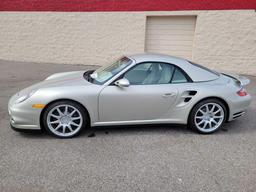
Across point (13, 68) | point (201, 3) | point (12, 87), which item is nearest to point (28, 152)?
point (12, 87)

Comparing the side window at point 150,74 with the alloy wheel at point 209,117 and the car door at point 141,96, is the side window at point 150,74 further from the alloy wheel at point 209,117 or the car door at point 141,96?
the alloy wheel at point 209,117

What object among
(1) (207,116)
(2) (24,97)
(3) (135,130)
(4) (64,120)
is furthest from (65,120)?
(1) (207,116)

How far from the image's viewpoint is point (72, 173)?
2.63 metres

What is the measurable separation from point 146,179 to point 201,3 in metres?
8.02

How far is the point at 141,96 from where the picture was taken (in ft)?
11.4

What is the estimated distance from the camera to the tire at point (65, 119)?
11.0 feet

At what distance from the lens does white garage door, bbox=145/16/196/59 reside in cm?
907

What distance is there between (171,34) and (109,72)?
6231 millimetres

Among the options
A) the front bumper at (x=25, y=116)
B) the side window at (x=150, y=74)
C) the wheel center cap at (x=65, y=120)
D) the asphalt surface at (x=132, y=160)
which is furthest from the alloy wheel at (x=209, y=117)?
the front bumper at (x=25, y=116)

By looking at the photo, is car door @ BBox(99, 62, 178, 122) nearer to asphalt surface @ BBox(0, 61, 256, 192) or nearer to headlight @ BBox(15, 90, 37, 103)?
asphalt surface @ BBox(0, 61, 256, 192)

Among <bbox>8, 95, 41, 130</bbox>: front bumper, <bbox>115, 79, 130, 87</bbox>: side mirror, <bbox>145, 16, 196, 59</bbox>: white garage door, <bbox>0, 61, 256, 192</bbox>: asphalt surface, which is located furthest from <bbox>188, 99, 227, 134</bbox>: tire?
<bbox>145, 16, 196, 59</bbox>: white garage door

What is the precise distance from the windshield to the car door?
0.16 meters

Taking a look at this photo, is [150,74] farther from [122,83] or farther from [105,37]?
[105,37]

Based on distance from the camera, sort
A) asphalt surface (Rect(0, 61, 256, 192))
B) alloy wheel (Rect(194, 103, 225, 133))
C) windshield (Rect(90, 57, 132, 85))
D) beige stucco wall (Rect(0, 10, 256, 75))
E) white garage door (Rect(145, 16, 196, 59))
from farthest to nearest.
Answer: white garage door (Rect(145, 16, 196, 59))
beige stucco wall (Rect(0, 10, 256, 75))
alloy wheel (Rect(194, 103, 225, 133))
windshield (Rect(90, 57, 132, 85))
asphalt surface (Rect(0, 61, 256, 192))
